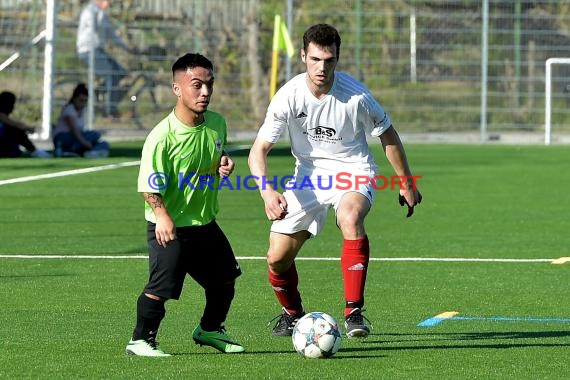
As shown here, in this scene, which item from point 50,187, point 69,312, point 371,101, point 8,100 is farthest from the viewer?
point 8,100

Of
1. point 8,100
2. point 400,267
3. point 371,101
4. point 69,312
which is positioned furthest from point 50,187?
point 371,101

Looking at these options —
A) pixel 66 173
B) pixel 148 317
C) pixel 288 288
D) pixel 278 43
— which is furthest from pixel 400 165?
pixel 278 43

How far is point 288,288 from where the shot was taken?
8906 mm

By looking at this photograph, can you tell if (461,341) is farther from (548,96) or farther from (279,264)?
(548,96)

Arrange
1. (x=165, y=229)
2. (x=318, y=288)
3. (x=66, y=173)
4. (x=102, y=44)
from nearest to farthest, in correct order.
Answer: (x=165, y=229), (x=318, y=288), (x=66, y=173), (x=102, y=44)

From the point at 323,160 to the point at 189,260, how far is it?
1.35m

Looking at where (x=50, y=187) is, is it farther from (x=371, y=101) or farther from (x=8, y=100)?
(x=371, y=101)

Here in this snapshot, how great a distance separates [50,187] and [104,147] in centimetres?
565

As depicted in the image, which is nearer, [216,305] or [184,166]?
[184,166]

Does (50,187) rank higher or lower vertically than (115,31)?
lower

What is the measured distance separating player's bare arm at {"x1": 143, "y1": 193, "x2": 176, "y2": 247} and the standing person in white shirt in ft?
73.0

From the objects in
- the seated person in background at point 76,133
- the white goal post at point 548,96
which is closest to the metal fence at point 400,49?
the white goal post at point 548,96

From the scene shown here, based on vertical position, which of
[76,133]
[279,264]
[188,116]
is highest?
[188,116]

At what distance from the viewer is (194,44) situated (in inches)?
1191
